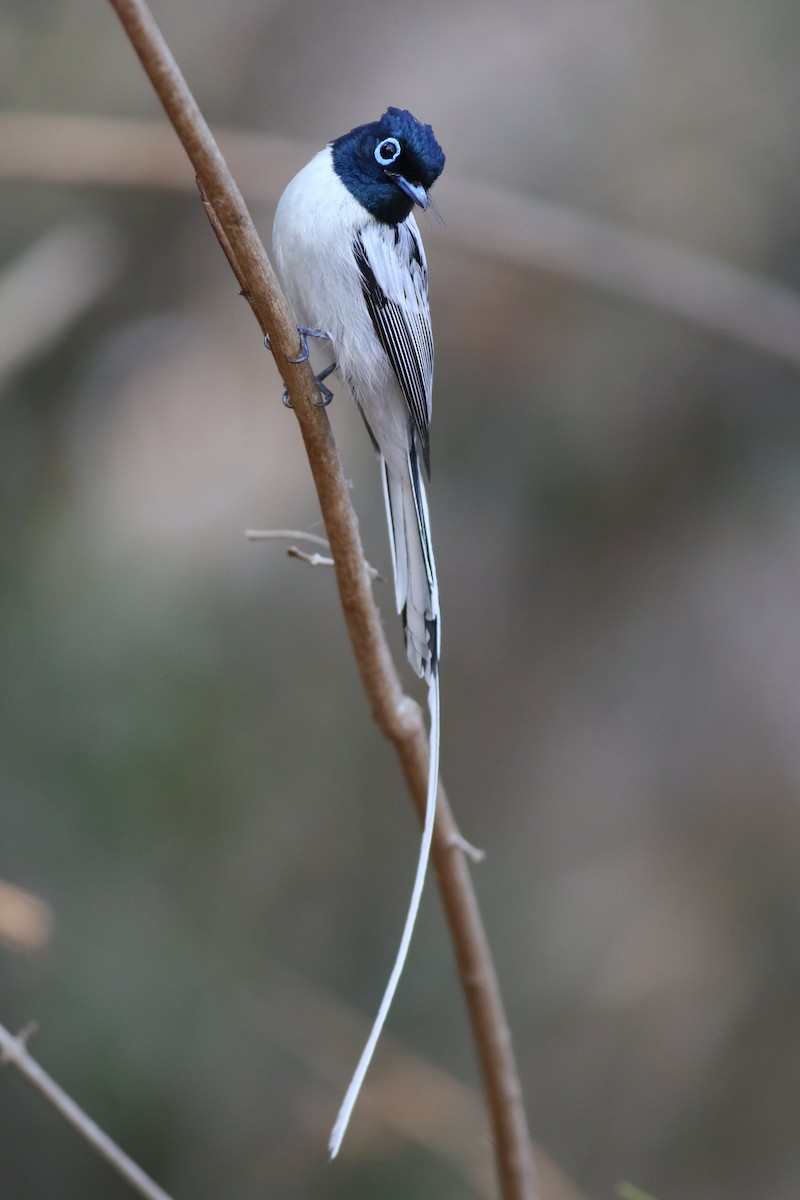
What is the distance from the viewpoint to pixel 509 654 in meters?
3.06

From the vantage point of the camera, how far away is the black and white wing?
1350 mm

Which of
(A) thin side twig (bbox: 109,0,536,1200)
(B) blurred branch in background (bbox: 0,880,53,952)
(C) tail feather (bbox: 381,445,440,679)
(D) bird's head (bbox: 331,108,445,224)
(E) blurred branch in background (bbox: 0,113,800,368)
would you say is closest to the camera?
(A) thin side twig (bbox: 109,0,536,1200)

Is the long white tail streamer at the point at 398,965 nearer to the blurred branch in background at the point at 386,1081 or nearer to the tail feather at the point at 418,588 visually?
the tail feather at the point at 418,588

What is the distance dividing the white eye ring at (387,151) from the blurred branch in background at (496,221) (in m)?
1.33

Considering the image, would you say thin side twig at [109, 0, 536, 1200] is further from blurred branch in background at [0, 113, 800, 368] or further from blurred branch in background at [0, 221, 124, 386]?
blurred branch in background at [0, 221, 124, 386]

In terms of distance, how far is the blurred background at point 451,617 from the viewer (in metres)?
2.58

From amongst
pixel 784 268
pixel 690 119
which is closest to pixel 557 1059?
pixel 784 268

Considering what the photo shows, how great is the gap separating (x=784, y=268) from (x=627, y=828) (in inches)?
63.5

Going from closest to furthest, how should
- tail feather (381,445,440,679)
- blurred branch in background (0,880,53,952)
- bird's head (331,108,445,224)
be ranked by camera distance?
bird's head (331,108,445,224) < tail feather (381,445,440,679) < blurred branch in background (0,880,53,952)

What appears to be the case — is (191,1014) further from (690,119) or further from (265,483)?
(690,119)

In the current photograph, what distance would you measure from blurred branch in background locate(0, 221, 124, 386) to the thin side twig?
1.76m

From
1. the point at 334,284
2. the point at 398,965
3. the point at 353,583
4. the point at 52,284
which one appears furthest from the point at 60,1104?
the point at 52,284

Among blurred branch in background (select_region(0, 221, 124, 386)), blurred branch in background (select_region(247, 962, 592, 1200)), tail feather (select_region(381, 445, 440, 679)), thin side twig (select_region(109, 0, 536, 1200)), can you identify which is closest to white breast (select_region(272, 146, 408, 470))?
tail feather (select_region(381, 445, 440, 679))

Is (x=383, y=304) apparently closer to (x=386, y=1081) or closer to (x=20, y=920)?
(x=20, y=920)
